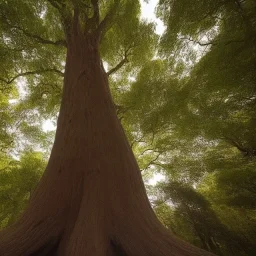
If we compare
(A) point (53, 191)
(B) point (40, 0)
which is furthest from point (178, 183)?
(B) point (40, 0)

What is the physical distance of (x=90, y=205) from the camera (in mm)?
2188

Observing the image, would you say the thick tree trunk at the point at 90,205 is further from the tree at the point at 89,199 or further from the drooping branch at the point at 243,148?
the drooping branch at the point at 243,148

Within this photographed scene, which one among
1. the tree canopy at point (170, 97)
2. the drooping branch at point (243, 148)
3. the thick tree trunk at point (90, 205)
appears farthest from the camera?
the drooping branch at point (243, 148)

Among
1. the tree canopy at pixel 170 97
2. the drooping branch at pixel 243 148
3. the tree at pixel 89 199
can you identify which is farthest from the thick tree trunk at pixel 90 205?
the drooping branch at pixel 243 148

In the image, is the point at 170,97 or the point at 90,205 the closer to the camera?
the point at 90,205

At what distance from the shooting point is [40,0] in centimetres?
536

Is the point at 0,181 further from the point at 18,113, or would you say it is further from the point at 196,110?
the point at 196,110

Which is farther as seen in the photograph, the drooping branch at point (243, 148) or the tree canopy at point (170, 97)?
the drooping branch at point (243, 148)

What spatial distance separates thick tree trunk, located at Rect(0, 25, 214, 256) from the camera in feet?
6.43

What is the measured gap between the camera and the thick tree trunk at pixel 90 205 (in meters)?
1.96

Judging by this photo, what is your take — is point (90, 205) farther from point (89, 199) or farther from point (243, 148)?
point (243, 148)

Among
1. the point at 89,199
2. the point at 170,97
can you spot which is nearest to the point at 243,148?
the point at 170,97

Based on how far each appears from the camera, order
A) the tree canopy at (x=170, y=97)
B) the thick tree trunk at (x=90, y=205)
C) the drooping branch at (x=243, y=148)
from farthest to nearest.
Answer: the drooping branch at (x=243, y=148) → the tree canopy at (x=170, y=97) → the thick tree trunk at (x=90, y=205)

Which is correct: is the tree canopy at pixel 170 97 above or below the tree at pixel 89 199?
above
